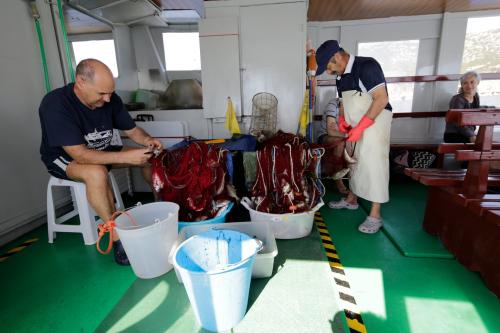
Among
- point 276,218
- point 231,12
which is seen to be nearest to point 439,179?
point 276,218

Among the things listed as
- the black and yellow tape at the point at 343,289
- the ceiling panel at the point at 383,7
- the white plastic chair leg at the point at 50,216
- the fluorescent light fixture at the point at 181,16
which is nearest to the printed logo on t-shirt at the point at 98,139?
the white plastic chair leg at the point at 50,216

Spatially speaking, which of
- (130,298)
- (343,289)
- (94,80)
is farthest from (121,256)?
(343,289)

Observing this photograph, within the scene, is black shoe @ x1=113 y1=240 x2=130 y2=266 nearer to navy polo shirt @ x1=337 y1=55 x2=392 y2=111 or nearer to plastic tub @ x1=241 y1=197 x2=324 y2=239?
plastic tub @ x1=241 y1=197 x2=324 y2=239

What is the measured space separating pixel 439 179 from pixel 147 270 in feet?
6.75

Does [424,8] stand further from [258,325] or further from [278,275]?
[258,325]

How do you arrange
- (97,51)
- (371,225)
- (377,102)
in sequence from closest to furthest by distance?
(377,102)
(371,225)
(97,51)

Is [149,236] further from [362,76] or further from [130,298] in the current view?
[362,76]

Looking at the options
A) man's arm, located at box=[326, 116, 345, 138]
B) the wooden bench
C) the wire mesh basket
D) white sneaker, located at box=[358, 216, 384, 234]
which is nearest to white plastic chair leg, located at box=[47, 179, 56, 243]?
the wire mesh basket

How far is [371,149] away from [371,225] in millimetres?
639

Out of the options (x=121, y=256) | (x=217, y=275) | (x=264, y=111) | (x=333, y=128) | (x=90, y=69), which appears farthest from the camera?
(x=264, y=111)

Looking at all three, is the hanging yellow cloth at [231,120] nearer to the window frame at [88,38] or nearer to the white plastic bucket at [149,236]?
the white plastic bucket at [149,236]

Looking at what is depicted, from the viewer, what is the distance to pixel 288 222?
2035mm

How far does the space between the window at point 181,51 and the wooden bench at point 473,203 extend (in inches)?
133

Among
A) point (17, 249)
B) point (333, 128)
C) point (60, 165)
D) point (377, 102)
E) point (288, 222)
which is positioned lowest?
point (17, 249)
